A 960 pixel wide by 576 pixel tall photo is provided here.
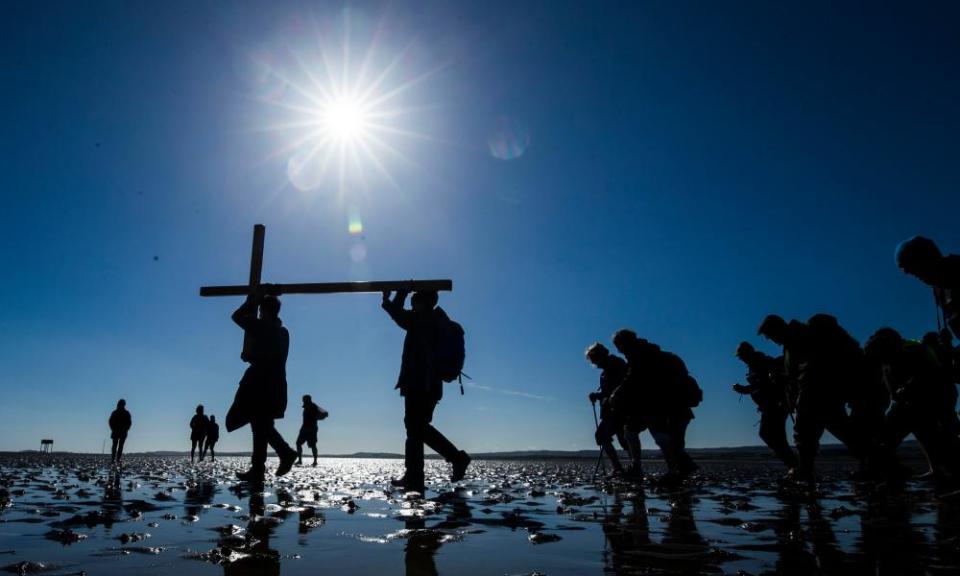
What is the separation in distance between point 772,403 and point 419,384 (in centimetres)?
626

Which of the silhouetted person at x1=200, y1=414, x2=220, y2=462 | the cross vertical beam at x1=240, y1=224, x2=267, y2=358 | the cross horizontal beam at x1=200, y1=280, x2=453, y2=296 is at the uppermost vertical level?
the cross vertical beam at x1=240, y1=224, x2=267, y2=358

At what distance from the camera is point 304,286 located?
336 inches

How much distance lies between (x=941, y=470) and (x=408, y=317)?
611cm

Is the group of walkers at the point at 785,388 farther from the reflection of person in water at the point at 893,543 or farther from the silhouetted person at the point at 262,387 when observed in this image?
the reflection of person in water at the point at 893,543

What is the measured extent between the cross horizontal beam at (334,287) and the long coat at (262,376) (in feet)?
2.34

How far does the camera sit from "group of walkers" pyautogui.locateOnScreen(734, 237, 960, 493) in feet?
16.4

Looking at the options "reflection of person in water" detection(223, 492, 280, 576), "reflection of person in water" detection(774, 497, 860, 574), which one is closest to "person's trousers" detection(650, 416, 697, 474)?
"reflection of person in water" detection(774, 497, 860, 574)

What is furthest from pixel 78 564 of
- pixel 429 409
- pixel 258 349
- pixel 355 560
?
pixel 258 349

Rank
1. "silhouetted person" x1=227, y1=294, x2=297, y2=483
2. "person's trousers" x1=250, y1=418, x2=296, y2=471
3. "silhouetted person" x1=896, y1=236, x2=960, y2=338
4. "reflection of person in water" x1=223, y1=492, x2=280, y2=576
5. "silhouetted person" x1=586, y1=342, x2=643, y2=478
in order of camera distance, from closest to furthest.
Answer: "reflection of person in water" x1=223, y1=492, x2=280, y2=576 < "silhouetted person" x1=896, y1=236, x2=960, y2=338 < "person's trousers" x1=250, y1=418, x2=296, y2=471 < "silhouetted person" x1=227, y1=294, x2=297, y2=483 < "silhouetted person" x1=586, y1=342, x2=643, y2=478

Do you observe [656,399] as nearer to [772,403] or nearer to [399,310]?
[772,403]

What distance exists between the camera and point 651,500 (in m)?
5.72

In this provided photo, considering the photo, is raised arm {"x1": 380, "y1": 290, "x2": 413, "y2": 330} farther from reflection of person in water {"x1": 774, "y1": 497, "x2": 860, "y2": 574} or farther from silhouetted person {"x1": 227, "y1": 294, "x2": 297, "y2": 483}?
reflection of person in water {"x1": 774, "y1": 497, "x2": 860, "y2": 574}

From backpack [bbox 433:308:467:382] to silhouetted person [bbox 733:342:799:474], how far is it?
5.49m

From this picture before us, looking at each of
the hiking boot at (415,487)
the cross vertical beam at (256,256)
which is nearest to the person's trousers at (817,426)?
the hiking boot at (415,487)
